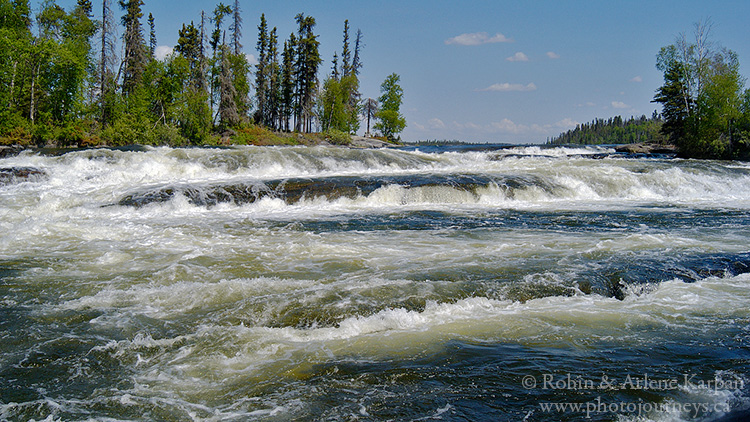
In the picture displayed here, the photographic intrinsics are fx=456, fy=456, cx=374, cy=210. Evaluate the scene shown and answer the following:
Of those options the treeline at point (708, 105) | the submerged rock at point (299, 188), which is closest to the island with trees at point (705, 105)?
the treeline at point (708, 105)

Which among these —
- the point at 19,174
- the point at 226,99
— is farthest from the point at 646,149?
the point at 19,174

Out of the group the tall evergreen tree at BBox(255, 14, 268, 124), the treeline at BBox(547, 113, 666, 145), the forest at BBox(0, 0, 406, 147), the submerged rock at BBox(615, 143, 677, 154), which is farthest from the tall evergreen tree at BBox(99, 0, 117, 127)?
the treeline at BBox(547, 113, 666, 145)

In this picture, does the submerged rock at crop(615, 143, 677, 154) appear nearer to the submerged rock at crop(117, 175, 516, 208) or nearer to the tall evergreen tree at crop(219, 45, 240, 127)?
the submerged rock at crop(117, 175, 516, 208)

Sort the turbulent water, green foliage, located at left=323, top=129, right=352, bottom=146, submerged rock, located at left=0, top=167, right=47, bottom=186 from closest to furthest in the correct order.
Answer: the turbulent water, submerged rock, located at left=0, top=167, right=47, bottom=186, green foliage, located at left=323, top=129, right=352, bottom=146

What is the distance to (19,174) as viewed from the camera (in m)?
14.9

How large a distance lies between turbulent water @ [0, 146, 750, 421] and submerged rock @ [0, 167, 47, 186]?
9.22 feet

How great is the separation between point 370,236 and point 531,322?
499 centimetres

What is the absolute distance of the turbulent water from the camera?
3.44m

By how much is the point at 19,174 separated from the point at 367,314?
15271 mm

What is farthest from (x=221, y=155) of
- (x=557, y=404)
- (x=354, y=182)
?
(x=557, y=404)

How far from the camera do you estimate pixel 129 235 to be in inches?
368

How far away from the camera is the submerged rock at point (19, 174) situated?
14539 mm

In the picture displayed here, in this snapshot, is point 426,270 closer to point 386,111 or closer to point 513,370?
point 513,370

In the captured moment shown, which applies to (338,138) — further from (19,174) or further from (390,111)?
(19,174)
